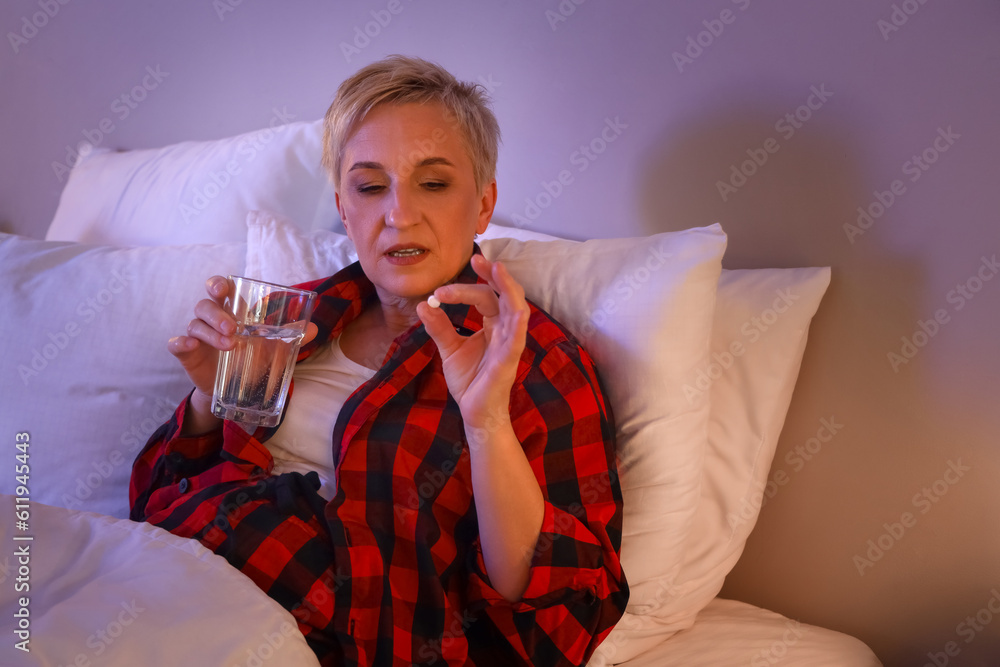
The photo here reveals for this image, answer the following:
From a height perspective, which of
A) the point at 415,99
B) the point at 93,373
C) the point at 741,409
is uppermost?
the point at 415,99

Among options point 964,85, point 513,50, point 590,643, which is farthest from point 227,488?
point 964,85

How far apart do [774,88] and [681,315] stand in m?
0.41

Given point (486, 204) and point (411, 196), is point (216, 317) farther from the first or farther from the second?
point (486, 204)

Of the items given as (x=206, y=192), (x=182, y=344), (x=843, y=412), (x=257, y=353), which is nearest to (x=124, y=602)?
(x=257, y=353)

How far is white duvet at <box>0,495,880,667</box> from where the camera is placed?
2.32 feet

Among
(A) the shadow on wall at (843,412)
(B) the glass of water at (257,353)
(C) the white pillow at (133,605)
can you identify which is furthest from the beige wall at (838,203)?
(C) the white pillow at (133,605)

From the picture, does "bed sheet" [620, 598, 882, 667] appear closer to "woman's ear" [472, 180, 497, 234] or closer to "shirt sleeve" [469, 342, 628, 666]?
"shirt sleeve" [469, 342, 628, 666]

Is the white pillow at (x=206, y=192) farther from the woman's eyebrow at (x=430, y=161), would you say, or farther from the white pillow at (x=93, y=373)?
the woman's eyebrow at (x=430, y=161)

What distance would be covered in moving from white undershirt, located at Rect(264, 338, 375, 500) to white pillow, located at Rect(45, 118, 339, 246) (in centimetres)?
60

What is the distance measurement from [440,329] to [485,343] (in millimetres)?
57

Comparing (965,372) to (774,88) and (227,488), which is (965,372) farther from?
(227,488)

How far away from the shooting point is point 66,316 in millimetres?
1413

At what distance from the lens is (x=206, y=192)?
174 cm

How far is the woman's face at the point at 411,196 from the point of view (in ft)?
3.58
